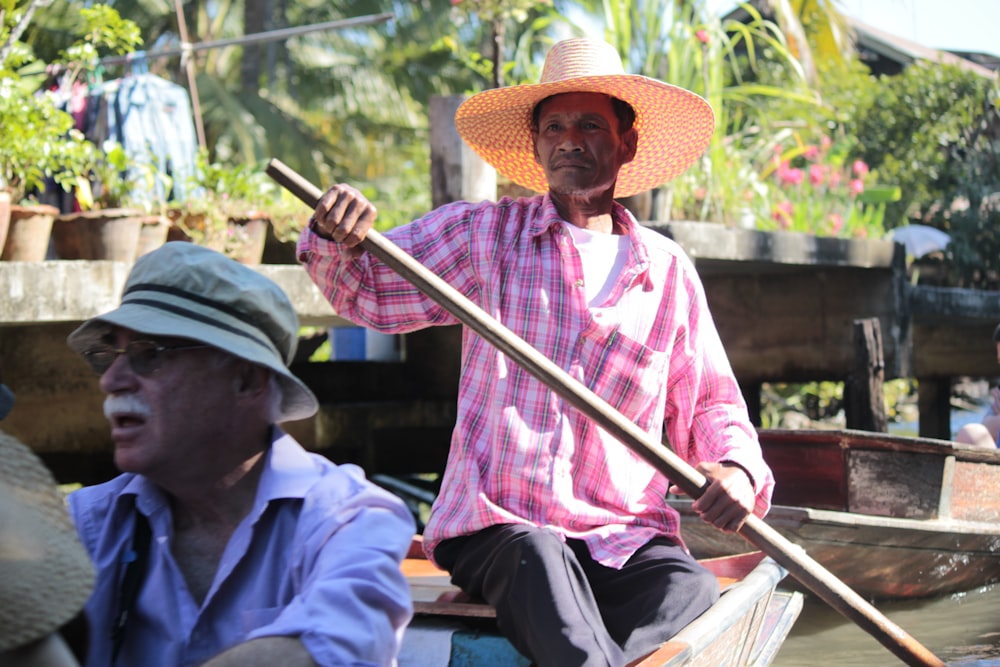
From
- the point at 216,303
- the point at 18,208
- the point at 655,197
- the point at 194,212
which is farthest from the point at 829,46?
the point at 216,303

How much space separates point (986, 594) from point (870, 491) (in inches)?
49.8

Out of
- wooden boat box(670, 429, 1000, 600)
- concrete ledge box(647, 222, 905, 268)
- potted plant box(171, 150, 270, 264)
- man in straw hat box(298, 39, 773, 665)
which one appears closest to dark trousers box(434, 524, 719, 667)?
man in straw hat box(298, 39, 773, 665)

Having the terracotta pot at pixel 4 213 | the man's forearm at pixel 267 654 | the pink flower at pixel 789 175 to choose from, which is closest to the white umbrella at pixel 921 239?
the pink flower at pixel 789 175

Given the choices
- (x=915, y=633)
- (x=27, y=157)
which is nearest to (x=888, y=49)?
(x=915, y=633)

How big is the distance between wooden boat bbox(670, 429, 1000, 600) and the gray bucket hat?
12.8 feet

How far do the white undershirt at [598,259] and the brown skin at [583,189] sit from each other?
Answer: 0.04m

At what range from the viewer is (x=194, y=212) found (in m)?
5.87

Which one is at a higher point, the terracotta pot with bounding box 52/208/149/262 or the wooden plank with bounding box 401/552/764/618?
the terracotta pot with bounding box 52/208/149/262

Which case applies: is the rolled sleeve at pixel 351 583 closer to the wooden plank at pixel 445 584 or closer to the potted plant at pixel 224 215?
the wooden plank at pixel 445 584

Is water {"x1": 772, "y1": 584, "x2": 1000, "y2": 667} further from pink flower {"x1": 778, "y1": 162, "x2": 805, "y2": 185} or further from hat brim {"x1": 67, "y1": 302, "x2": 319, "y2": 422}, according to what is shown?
hat brim {"x1": 67, "y1": 302, "x2": 319, "y2": 422}

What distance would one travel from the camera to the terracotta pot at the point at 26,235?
16.9 ft

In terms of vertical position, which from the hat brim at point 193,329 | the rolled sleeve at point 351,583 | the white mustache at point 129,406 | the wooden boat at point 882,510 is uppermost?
the hat brim at point 193,329

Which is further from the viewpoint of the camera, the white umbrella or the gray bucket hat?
the white umbrella

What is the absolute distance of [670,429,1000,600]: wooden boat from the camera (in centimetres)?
568
